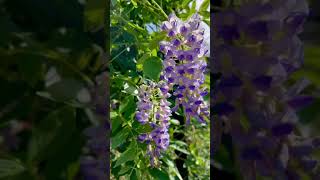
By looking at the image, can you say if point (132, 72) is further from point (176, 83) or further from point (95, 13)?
point (95, 13)

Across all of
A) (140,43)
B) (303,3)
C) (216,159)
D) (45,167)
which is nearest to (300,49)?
(303,3)

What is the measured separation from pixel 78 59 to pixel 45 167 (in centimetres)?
13

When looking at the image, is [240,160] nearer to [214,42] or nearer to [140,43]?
[214,42]

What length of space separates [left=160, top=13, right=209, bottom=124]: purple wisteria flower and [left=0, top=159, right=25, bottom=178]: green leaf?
1.94ft

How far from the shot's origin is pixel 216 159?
0.63 metres

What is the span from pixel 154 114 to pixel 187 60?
247 mm

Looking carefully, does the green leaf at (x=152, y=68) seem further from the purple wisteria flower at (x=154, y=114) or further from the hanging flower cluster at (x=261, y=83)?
the hanging flower cluster at (x=261, y=83)

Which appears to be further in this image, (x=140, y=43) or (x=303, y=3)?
(x=140, y=43)

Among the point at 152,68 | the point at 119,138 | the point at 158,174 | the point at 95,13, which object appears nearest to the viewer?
the point at 95,13

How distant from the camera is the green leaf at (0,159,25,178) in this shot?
605 mm

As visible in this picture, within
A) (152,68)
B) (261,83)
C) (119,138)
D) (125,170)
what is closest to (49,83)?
(261,83)

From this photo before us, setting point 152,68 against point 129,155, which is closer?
point 152,68

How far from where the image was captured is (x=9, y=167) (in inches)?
23.9

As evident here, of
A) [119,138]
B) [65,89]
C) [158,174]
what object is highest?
[65,89]
